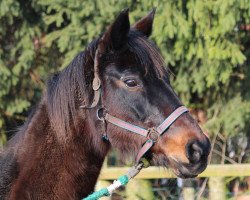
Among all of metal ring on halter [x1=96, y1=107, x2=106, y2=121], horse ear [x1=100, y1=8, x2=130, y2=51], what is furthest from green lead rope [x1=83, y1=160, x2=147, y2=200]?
horse ear [x1=100, y1=8, x2=130, y2=51]

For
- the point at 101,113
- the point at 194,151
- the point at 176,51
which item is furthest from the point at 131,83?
the point at 176,51

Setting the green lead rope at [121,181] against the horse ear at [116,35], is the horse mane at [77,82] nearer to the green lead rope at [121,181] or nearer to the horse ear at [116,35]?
the horse ear at [116,35]

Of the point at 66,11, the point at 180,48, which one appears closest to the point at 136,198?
the point at 180,48

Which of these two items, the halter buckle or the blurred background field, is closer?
the halter buckle

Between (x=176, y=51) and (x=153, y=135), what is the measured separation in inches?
175

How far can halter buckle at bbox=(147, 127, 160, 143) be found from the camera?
3.24 metres

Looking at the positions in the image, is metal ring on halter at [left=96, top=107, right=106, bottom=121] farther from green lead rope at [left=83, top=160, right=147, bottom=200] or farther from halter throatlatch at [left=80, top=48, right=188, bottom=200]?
green lead rope at [left=83, top=160, right=147, bottom=200]

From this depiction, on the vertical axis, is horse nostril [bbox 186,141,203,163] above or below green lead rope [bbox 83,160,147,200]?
above

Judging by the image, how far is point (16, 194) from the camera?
3281 millimetres

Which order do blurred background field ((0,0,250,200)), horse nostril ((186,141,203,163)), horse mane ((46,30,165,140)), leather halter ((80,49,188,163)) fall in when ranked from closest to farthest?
horse nostril ((186,141,203,163)), leather halter ((80,49,188,163)), horse mane ((46,30,165,140)), blurred background field ((0,0,250,200))

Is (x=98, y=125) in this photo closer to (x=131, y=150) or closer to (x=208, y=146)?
(x=131, y=150)

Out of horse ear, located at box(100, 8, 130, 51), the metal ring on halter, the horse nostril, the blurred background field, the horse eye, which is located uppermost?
horse ear, located at box(100, 8, 130, 51)

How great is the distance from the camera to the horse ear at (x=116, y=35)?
3275 millimetres

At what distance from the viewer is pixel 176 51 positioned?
299 inches
